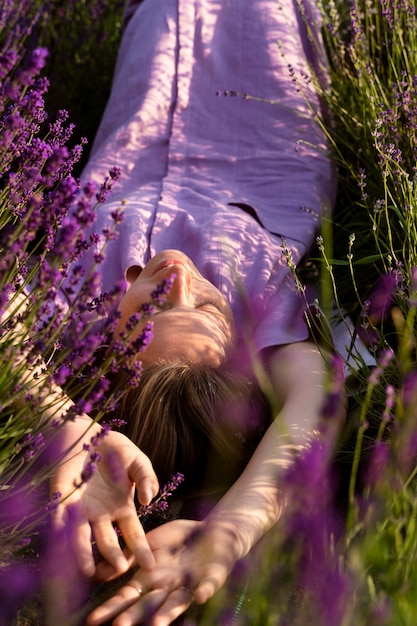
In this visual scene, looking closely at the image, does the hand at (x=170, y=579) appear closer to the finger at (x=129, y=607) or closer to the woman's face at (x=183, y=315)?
the finger at (x=129, y=607)

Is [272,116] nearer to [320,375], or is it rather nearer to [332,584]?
[320,375]

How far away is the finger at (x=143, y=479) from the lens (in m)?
1.50

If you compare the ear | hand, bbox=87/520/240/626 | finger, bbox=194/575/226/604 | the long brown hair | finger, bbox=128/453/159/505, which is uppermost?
finger, bbox=128/453/159/505

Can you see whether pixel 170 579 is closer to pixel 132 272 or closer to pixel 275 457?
pixel 275 457

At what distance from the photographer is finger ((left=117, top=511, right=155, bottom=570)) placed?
1.49 meters

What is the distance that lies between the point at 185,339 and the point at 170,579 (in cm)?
85

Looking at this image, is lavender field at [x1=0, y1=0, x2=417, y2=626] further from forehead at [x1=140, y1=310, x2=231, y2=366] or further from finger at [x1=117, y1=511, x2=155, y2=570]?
forehead at [x1=140, y1=310, x2=231, y2=366]

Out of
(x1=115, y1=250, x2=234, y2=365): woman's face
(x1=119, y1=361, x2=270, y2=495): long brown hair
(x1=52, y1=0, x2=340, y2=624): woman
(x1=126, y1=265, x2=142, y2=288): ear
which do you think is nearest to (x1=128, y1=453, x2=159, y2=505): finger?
(x1=52, y1=0, x2=340, y2=624): woman

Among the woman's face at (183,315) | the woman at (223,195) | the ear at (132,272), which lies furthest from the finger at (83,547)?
the ear at (132,272)

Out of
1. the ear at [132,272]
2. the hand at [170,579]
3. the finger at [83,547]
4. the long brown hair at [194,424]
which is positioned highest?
the finger at [83,547]

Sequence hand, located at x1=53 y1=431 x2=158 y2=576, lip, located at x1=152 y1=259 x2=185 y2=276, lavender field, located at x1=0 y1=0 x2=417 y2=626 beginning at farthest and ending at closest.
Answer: lip, located at x1=152 y1=259 x2=185 y2=276 < hand, located at x1=53 y1=431 x2=158 y2=576 < lavender field, located at x1=0 y1=0 x2=417 y2=626

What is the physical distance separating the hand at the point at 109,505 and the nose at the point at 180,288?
73 centimetres

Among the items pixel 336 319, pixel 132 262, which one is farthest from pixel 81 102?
pixel 336 319

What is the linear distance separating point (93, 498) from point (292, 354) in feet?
3.21
